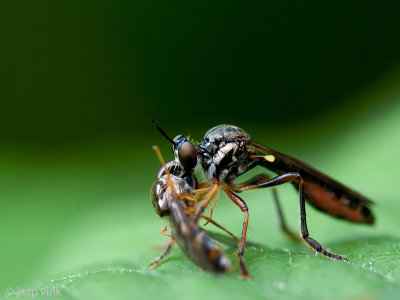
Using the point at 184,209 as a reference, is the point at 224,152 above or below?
above

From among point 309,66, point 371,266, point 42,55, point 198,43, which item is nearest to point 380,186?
point 371,266

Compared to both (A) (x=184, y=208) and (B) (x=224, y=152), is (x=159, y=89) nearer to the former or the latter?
(B) (x=224, y=152)

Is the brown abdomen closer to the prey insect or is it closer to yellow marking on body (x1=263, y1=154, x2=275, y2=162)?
yellow marking on body (x1=263, y1=154, x2=275, y2=162)

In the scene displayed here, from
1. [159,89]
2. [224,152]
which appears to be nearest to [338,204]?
[224,152]

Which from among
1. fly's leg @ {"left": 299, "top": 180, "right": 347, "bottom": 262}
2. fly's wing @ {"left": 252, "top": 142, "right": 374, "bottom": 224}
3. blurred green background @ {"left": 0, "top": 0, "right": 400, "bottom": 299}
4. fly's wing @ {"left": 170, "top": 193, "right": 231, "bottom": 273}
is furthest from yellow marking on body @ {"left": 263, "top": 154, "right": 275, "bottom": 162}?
blurred green background @ {"left": 0, "top": 0, "right": 400, "bottom": 299}

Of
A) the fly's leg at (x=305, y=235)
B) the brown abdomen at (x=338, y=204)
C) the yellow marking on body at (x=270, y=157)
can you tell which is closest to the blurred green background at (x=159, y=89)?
the brown abdomen at (x=338, y=204)

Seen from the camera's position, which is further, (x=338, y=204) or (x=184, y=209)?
(x=338, y=204)
